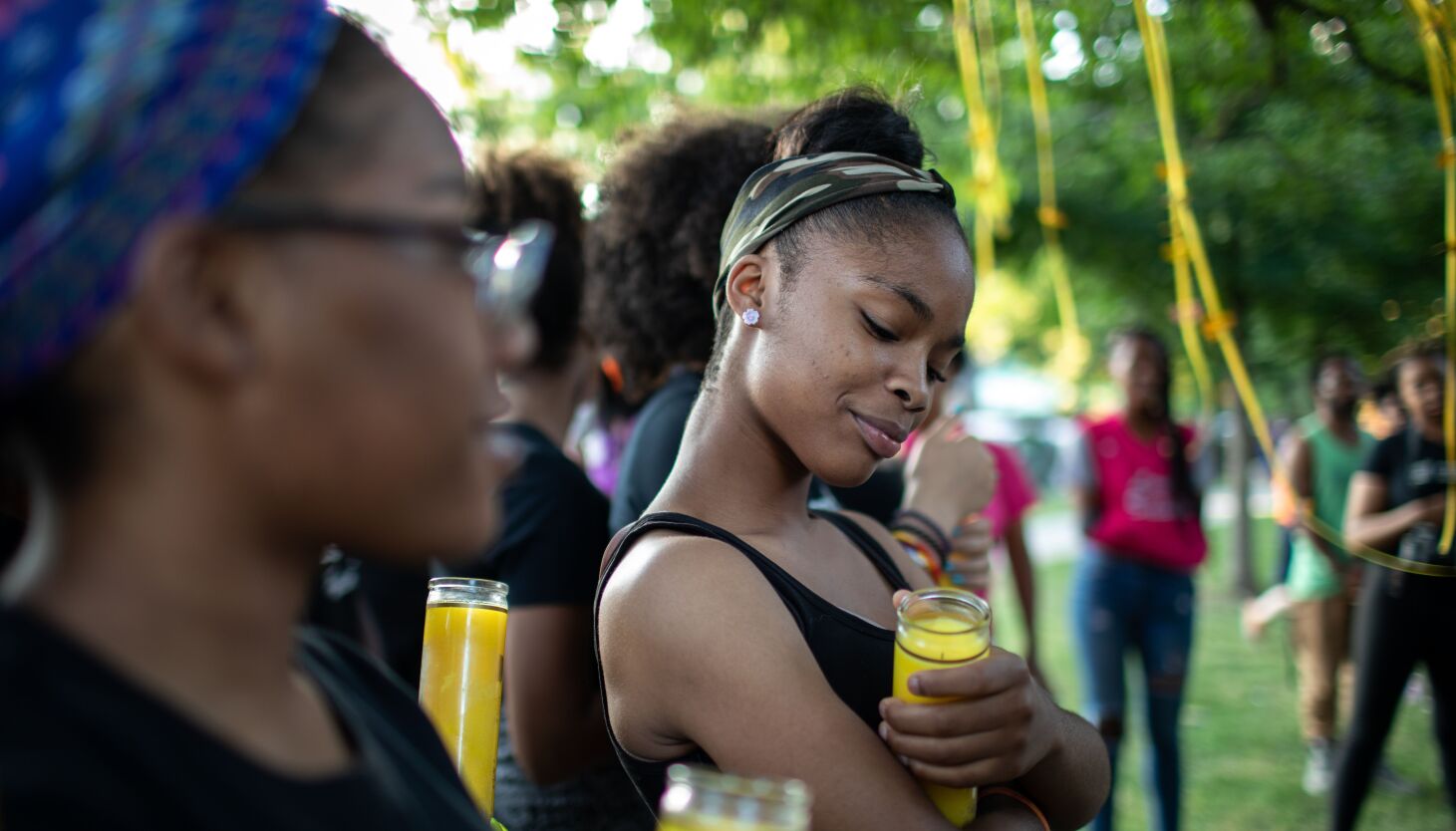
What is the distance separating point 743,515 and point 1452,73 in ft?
7.51

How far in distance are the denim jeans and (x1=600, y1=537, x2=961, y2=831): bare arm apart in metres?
4.05

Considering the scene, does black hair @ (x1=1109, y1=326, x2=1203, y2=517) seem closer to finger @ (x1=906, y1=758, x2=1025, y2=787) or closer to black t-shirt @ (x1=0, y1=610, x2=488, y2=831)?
finger @ (x1=906, y1=758, x2=1025, y2=787)

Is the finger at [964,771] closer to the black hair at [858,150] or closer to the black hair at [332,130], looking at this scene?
the black hair at [858,150]

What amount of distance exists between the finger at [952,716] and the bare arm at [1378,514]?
14.5 feet

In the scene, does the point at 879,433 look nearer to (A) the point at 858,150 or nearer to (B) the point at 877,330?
(B) the point at 877,330

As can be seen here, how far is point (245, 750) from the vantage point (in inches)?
34.6

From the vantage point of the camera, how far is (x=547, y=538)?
241 cm

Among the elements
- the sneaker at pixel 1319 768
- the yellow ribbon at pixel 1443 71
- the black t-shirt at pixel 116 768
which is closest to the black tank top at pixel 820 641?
the black t-shirt at pixel 116 768

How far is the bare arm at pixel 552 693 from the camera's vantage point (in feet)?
7.56

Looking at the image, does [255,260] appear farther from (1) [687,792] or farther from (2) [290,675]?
(1) [687,792]

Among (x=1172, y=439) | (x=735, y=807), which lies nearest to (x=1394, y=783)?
(x=1172, y=439)

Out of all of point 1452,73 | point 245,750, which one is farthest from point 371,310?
point 1452,73

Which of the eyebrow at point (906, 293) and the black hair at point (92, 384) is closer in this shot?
the black hair at point (92, 384)

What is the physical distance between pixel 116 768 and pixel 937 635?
92cm
